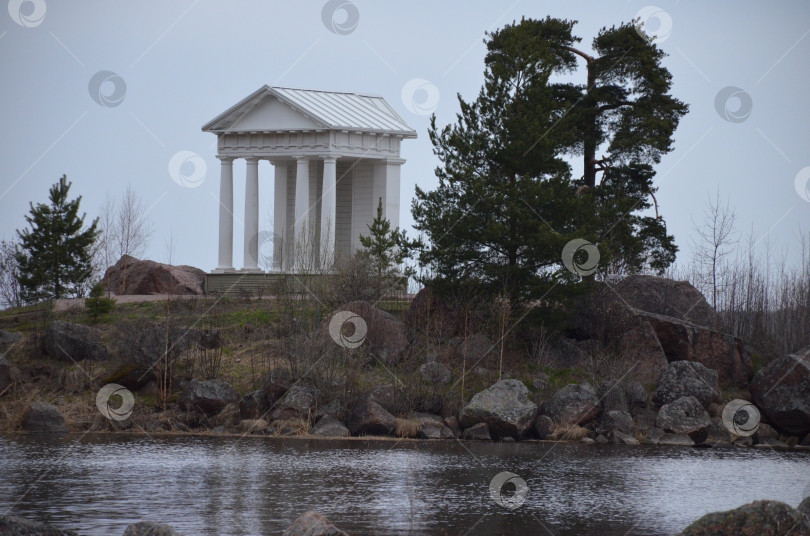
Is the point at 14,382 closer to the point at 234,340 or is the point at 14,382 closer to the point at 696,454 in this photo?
the point at 234,340

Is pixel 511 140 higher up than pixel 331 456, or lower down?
higher up

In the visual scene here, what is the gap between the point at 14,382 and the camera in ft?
117

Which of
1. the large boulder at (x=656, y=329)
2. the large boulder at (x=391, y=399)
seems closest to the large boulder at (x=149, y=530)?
the large boulder at (x=391, y=399)

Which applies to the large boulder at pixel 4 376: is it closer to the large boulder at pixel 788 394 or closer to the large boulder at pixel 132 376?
the large boulder at pixel 132 376

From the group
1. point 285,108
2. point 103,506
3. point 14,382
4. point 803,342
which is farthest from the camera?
point 285,108

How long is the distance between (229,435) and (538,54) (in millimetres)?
17794

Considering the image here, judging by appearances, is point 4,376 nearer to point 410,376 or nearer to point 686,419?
point 410,376

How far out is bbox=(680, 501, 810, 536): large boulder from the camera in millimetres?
15500

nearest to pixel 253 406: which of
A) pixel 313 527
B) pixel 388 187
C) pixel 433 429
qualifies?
pixel 433 429

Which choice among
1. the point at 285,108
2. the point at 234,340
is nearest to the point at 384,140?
the point at 285,108

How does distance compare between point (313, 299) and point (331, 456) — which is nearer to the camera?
point (331, 456)

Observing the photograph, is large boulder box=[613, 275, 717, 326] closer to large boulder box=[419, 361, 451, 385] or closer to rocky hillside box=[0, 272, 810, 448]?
rocky hillside box=[0, 272, 810, 448]

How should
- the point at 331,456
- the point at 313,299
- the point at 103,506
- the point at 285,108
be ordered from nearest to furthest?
the point at 103,506 → the point at 331,456 → the point at 313,299 → the point at 285,108

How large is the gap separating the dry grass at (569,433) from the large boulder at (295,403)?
294 inches
